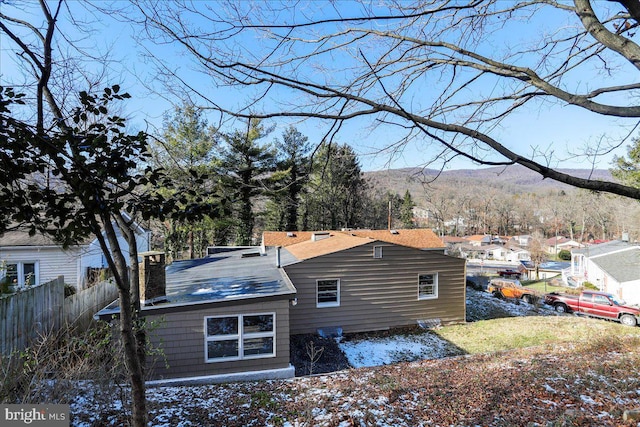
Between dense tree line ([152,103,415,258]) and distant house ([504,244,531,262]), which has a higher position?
dense tree line ([152,103,415,258])

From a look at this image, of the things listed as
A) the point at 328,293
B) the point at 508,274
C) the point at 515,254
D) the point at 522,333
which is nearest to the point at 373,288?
the point at 328,293

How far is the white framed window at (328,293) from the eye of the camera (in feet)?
37.0

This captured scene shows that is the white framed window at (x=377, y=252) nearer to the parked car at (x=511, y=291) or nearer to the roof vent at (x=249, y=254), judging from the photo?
the roof vent at (x=249, y=254)

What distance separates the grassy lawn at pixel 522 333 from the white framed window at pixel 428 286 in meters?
1.25

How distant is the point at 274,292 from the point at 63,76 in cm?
535

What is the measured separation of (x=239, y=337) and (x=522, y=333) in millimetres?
8935

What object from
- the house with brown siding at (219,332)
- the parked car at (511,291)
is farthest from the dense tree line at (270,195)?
the parked car at (511,291)

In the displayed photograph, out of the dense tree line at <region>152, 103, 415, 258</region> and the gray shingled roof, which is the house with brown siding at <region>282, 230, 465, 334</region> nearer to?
the gray shingled roof

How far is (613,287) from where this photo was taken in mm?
23156

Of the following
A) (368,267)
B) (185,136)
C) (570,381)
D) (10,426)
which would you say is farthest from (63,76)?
(185,136)

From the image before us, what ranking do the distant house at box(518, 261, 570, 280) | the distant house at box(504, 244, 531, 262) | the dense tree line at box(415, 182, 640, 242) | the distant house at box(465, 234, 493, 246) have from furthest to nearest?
the dense tree line at box(415, 182, 640, 242) < the distant house at box(465, 234, 493, 246) < the distant house at box(504, 244, 531, 262) < the distant house at box(518, 261, 570, 280)

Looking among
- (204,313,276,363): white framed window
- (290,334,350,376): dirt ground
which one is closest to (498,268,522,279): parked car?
(290,334,350,376): dirt ground

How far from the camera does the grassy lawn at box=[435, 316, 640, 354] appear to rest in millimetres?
9477

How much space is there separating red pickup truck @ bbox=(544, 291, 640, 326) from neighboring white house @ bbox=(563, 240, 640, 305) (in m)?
7.07
